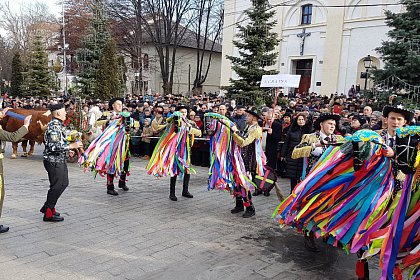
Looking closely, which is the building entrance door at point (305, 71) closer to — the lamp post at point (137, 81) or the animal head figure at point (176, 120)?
the lamp post at point (137, 81)

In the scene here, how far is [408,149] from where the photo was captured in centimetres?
316

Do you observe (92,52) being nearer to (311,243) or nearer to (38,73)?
(38,73)

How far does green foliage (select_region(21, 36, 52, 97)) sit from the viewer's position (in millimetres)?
24516

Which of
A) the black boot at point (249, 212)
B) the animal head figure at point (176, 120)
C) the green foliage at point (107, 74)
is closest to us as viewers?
the black boot at point (249, 212)

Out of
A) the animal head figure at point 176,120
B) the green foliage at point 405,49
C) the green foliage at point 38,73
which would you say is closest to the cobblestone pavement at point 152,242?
the animal head figure at point 176,120

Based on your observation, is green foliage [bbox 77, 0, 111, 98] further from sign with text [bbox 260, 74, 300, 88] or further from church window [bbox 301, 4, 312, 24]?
church window [bbox 301, 4, 312, 24]

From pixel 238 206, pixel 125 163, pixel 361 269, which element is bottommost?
pixel 238 206

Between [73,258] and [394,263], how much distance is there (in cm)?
340

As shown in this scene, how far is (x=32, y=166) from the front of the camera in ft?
32.8

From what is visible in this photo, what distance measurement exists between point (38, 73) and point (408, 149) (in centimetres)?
2556

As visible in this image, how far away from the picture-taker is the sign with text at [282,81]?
28.6 ft

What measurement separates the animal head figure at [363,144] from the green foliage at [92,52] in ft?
54.5

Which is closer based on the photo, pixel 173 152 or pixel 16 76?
pixel 173 152

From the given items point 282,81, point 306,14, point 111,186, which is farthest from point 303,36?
point 111,186
